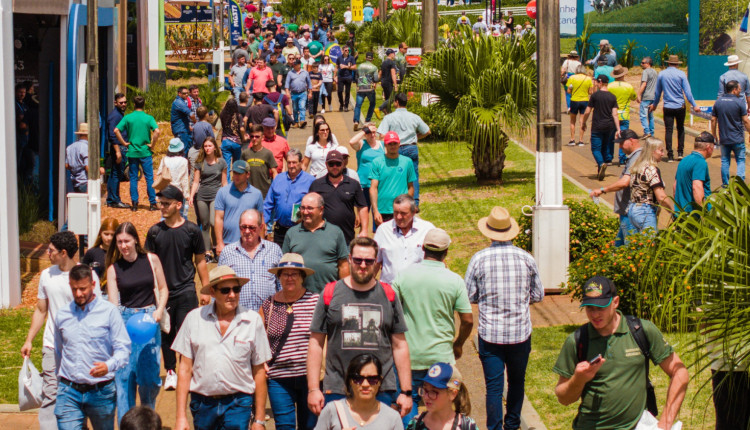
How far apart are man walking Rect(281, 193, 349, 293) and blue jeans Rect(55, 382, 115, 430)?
1.94 m

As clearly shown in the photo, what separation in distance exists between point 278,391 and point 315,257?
161 centimetres

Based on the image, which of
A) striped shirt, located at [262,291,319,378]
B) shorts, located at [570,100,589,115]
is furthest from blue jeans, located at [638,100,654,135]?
striped shirt, located at [262,291,319,378]

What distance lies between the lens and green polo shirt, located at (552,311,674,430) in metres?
6.15

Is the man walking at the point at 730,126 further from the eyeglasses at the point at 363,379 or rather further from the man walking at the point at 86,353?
the eyeglasses at the point at 363,379

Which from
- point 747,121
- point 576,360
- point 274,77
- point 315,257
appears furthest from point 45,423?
point 274,77

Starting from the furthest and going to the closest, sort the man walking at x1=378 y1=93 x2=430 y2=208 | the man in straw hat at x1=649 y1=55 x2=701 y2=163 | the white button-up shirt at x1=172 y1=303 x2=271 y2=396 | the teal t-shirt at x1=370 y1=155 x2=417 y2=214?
1. the man in straw hat at x1=649 y1=55 x2=701 y2=163
2. the man walking at x1=378 y1=93 x2=430 y2=208
3. the teal t-shirt at x1=370 y1=155 x2=417 y2=214
4. the white button-up shirt at x1=172 y1=303 x2=271 y2=396

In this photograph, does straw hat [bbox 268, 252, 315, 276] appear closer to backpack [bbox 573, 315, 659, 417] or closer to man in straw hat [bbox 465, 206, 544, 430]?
man in straw hat [bbox 465, 206, 544, 430]

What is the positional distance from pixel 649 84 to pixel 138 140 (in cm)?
1009

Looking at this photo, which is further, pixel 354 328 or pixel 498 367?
pixel 498 367

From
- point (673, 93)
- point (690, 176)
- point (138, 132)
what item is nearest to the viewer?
point (690, 176)

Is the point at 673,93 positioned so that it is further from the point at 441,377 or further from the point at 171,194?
the point at 441,377

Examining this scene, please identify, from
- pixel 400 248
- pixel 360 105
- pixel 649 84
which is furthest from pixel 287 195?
pixel 360 105

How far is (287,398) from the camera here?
24.2 feet

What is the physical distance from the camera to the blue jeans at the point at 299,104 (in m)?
25.1
